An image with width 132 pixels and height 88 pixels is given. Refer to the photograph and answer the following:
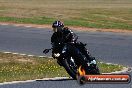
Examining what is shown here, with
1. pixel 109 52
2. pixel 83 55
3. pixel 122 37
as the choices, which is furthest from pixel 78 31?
pixel 83 55

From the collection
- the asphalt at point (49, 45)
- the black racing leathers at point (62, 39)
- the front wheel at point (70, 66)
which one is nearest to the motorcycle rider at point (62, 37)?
the black racing leathers at point (62, 39)

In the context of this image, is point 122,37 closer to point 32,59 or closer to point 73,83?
point 32,59

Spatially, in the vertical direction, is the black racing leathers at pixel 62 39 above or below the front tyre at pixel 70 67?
above

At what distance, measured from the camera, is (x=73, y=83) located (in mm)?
16516

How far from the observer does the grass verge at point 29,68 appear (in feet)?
58.9

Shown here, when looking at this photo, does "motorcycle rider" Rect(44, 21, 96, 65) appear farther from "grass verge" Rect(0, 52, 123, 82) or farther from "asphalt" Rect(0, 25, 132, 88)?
"grass verge" Rect(0, 52, 123, 82)

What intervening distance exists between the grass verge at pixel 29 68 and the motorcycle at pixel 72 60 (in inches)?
237

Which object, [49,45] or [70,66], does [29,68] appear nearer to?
[70,66]

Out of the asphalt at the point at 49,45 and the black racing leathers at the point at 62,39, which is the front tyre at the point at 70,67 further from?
the asphalt at the point at 49,45

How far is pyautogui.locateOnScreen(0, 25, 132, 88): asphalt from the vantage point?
16.5 m

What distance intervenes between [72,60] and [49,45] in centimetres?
1793

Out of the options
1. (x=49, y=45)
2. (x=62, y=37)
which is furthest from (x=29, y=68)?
(x=49, y=45)

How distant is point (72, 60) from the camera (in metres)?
11.2

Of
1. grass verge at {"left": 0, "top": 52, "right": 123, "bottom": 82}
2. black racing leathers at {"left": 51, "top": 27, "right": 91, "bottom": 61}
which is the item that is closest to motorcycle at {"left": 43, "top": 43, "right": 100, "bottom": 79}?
black racing leathers at {"left": 51, "top": 27, "right": 91, "bottom": 61}
